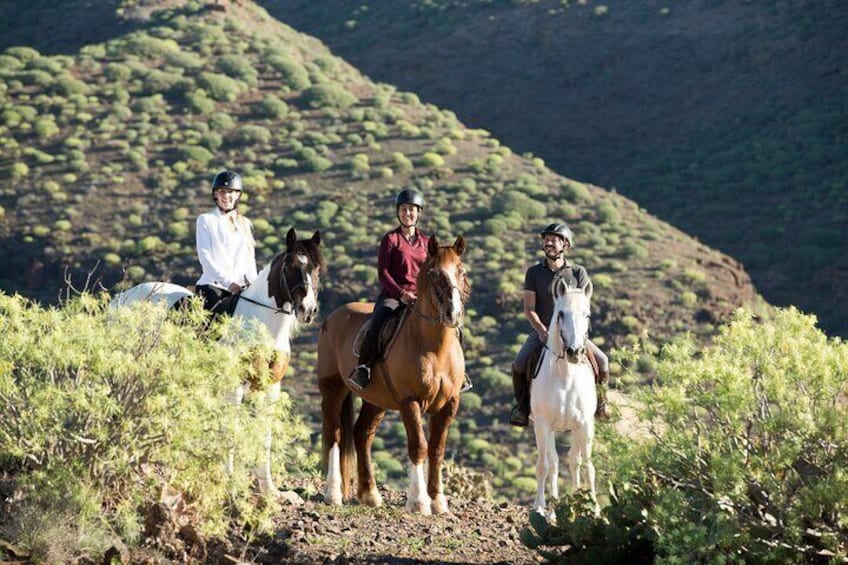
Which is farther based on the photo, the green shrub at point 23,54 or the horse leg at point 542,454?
the green shrub at point 23,54

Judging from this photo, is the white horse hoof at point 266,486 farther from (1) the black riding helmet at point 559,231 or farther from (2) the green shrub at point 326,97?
(2) the green shrub at point 326,97

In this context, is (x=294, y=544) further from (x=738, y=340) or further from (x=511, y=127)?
(x=511, y=127)

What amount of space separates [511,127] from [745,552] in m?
72.1

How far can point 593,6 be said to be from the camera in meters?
92.0

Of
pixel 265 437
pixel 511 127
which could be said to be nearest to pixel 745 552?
pixel 265 437

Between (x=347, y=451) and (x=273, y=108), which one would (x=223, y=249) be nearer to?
(x=347, y=451)

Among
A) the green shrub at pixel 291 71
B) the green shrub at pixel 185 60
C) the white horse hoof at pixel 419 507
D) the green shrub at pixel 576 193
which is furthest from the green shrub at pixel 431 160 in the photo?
the white horse hoof at pixel 419 507

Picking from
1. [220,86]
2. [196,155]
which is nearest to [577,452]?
[196,155]

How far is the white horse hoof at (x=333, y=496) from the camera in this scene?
1448 cm

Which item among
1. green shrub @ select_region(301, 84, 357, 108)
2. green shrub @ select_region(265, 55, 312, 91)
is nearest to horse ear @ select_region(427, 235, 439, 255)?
green shrub @ select_region(301, 84, 357, 108)

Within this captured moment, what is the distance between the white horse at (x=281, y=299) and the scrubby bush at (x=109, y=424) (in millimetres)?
1597

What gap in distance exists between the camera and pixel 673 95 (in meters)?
80.1

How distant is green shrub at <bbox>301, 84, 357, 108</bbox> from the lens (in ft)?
210

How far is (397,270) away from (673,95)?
68959mm
